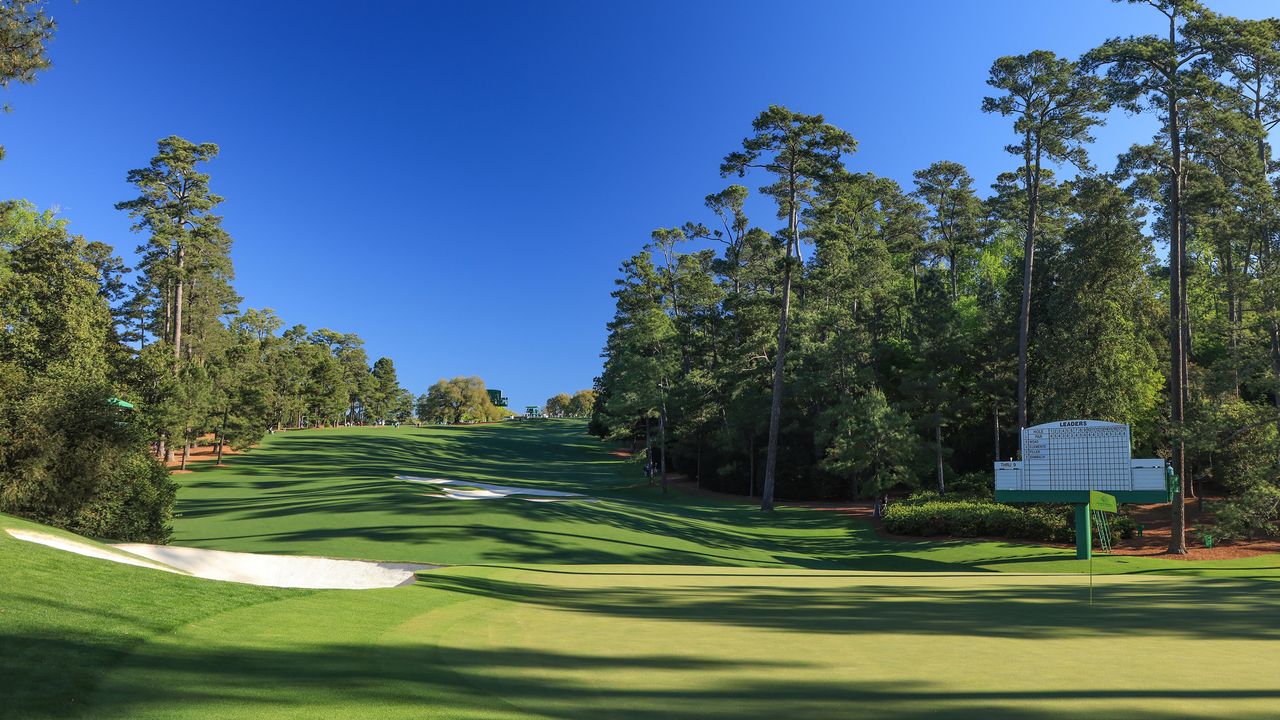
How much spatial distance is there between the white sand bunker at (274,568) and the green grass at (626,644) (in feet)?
3.56

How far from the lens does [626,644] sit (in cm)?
760

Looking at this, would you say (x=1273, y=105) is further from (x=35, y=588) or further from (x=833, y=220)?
(x=35, y=588)

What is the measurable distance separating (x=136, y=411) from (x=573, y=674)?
56.9ft

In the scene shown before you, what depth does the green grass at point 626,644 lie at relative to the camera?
5.12m

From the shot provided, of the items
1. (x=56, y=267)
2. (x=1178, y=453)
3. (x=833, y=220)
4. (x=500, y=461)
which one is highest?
(x=833, y=220)

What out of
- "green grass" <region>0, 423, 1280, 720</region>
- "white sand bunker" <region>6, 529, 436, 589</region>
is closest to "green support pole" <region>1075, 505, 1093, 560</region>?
"green grass" <region>0, 423, 1280, 720</region>

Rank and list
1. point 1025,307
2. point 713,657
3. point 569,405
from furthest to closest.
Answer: point 569,405
point 1025,307
point 713,657


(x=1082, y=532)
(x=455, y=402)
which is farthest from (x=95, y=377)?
(x=455, y=402)

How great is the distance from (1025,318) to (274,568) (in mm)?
29376

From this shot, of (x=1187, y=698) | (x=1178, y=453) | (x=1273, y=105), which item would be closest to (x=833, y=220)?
(x=1273, y=105)

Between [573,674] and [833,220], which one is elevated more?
[833,220]

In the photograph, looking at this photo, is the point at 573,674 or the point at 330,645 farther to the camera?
the point at 330,645

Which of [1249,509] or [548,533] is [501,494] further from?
[1249,509]

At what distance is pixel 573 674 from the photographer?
20.6 feet
